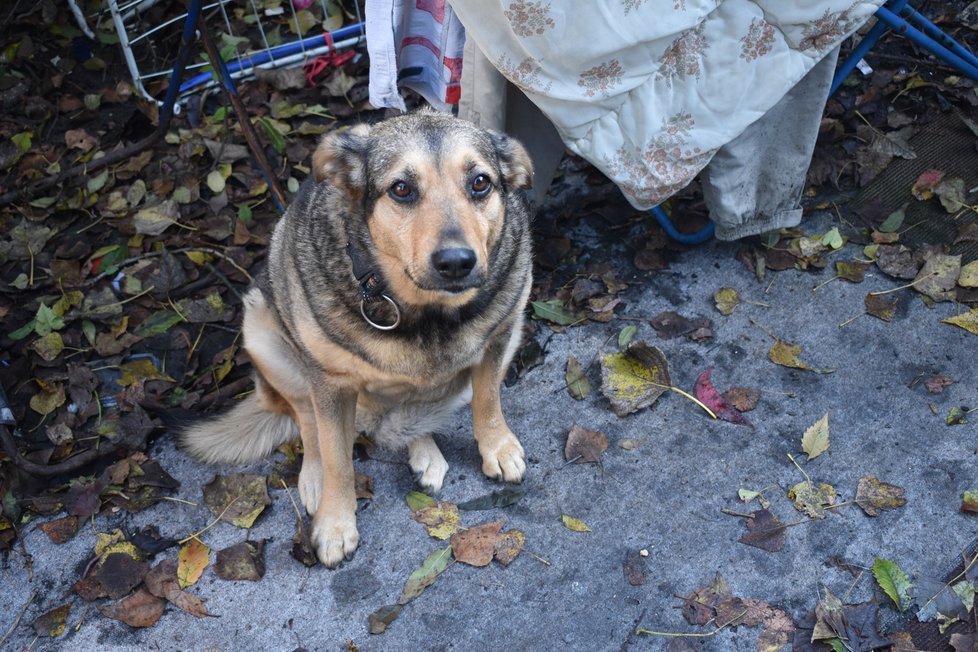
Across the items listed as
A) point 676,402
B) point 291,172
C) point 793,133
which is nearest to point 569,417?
point 676,402

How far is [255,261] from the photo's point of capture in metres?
3.83

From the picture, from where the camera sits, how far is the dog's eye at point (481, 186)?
2.30 meters

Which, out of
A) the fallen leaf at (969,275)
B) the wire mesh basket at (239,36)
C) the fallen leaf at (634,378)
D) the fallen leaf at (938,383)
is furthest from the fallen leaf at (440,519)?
the wire mesh basket at (239,36)

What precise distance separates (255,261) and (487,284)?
1.68 meters

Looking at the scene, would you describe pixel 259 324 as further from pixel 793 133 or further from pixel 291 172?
pixel 793 133

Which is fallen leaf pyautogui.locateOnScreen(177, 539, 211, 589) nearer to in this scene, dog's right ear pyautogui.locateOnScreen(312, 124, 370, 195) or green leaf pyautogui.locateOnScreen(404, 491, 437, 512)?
green leaf pyautogui.locateOnScreen(404, 491, 437, 512)

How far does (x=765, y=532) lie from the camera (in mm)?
2611

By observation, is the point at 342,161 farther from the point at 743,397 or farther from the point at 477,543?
the point at 743,397

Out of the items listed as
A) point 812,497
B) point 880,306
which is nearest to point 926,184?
point 880,306

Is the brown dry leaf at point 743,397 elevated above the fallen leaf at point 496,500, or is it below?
above

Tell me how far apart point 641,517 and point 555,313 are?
1.00 m

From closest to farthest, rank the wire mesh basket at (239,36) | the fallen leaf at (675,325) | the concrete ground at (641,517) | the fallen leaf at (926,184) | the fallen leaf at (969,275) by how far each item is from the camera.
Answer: the concrete ground at (641,517)
the fallen leaf at (969,275)
the fallen leaf at (675,325)
the fallen leaf at (926,184)
the wire mesh basket at (239,36)

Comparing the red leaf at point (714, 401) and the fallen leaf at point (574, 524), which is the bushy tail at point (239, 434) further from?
the red leaf at point (714, 401)

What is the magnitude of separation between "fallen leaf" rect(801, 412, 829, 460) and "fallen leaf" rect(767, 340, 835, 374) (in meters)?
0.26
